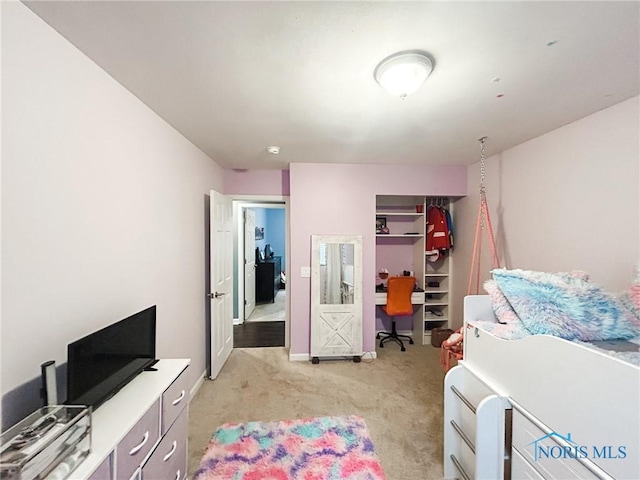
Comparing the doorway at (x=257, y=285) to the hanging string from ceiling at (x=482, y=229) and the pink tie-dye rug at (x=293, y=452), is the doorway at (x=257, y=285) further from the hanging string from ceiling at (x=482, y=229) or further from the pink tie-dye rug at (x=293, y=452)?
the hanging string from ceiling at (x=482, y=229)

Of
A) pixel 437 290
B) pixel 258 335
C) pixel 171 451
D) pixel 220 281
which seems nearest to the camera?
pixel 171 451

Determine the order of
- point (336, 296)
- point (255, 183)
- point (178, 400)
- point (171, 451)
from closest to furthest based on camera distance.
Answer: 1. point (171, 451)
2. point (178, 400)
3. point (336, 296)
4. point (255, 183)

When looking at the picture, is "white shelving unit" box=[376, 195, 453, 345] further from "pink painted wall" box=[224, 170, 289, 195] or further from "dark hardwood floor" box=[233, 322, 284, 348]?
"dark hardwood floor" box=[233, 322, 284, 348]

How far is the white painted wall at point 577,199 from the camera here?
177cm

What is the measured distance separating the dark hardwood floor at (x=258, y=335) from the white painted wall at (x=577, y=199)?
335cm

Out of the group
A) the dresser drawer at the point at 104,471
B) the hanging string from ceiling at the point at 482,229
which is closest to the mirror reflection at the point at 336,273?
the hanging string from ceiling at the point at 482,229

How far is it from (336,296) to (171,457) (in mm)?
2277

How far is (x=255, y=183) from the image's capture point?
3730 millimetres

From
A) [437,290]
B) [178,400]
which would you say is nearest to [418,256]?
[437,290]

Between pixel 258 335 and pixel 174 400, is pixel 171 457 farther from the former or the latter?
pixel 258 335

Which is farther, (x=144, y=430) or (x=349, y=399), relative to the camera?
(x=349, y=399)

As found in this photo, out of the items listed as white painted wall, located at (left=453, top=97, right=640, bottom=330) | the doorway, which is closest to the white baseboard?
the doorway

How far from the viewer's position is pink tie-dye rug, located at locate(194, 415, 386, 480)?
1.74 metres

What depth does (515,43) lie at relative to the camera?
1.25m
